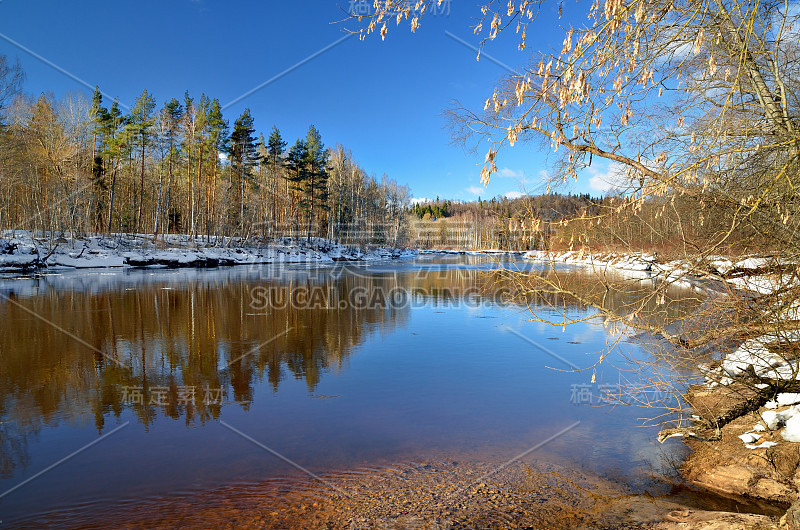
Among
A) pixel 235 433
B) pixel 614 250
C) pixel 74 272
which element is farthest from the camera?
pixel 74 272

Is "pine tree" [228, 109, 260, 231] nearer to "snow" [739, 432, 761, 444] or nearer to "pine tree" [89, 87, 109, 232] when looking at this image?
"pine tree" [89, 87, 109, 232]

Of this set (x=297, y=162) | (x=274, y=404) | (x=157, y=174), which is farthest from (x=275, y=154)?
(x=274, y=404)

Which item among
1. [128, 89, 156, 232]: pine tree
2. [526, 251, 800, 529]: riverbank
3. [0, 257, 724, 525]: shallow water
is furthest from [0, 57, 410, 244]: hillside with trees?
[526, 251, 800, 529]: riverbank

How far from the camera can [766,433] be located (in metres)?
5.02

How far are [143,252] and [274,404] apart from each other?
37131 millimetres

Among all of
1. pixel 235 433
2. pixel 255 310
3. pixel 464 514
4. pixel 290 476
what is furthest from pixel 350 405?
pixel 255 310

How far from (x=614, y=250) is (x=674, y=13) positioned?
2333 millimetres

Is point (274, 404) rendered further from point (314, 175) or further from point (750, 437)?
point (314, 175)

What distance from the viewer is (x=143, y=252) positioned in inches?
1512

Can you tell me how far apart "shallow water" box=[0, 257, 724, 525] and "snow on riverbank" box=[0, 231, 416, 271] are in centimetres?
2159

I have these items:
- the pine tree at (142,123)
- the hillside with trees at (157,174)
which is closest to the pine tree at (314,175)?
the hillside with trees at (157,174)

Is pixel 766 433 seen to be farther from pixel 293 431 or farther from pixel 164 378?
pixel 164 378

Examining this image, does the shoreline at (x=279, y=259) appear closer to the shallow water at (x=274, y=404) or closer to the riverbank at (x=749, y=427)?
the riverbank at (x=749, y=427)

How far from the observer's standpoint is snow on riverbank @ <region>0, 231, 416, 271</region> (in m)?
31.3
